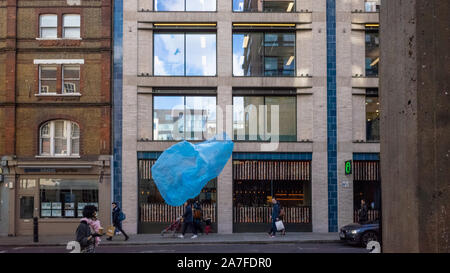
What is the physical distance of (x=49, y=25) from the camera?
69.4 feet

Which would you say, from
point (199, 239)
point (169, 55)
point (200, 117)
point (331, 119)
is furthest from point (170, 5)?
point (199, 239)

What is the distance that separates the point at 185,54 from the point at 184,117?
10.9 ft

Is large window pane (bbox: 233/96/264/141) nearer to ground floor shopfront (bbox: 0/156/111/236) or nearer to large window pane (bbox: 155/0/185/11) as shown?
large window pane (bbox: 155/0/185/11)

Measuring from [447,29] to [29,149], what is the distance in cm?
2120

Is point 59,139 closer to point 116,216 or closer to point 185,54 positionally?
point 116,216

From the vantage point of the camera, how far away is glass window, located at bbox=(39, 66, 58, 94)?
21.1 metres

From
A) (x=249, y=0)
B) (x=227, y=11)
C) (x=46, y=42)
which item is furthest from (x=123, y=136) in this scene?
(x=249, y=0)

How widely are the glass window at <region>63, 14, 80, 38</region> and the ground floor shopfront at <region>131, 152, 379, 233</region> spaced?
7150mm

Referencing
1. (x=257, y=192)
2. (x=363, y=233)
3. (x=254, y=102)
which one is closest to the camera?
(x=363, y=233)

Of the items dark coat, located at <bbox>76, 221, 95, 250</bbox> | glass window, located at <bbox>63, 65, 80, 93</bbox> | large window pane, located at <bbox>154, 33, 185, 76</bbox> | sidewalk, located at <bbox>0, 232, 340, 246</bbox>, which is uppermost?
large window pane, located at <bbox>154, 33, 185, 76</bbox>

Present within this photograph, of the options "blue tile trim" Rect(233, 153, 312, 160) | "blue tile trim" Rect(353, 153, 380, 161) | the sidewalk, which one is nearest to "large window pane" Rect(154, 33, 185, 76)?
"blue tile trim" Rect(233, 153, 312, 160)

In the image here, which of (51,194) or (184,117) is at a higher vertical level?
(184,117)

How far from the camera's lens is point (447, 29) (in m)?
2.79

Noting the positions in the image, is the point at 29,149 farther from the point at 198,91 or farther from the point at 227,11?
the point at 227,11
